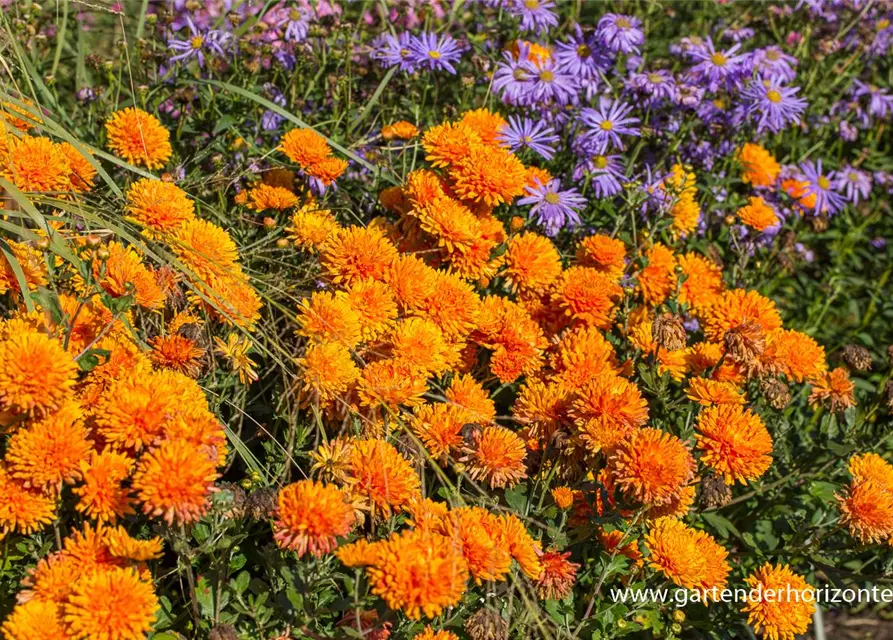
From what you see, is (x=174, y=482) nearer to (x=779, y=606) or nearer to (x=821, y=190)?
(x=779, y=606)

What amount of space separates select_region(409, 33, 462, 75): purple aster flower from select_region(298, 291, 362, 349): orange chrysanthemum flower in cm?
138

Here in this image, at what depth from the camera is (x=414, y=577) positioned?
5.65 feet

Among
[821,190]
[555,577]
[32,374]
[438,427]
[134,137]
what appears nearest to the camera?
[32,374]

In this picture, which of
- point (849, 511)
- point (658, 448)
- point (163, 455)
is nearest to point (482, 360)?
point (658, 448)

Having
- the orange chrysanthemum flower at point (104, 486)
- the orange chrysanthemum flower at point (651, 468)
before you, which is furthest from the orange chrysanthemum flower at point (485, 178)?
the orange chrysanthemum flower at point (104, 486)

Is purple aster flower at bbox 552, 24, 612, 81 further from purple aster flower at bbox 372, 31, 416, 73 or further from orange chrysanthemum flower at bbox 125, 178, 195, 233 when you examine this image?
orange chrysanthemum flower at bbox 125, 178, 195, 233

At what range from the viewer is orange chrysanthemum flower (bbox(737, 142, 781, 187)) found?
3830 millimetres

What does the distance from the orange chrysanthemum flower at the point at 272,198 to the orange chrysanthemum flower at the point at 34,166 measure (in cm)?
53

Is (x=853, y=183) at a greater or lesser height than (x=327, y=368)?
lesser

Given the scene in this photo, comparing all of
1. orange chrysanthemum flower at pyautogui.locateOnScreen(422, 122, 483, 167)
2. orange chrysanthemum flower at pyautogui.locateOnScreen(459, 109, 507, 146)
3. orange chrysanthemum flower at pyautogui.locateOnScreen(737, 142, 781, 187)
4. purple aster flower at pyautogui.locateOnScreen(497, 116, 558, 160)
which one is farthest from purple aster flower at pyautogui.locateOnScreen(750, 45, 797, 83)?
orange chrysanthemum flower at pyautogui.locateOnScreen(422, 122, 483, 167)

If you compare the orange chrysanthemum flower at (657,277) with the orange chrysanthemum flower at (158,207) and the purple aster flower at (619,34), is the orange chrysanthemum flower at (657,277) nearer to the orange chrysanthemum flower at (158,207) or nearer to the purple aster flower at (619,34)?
the purple aster flower at (619,34)

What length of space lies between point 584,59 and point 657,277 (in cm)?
112

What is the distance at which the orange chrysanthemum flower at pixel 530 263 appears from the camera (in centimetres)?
274

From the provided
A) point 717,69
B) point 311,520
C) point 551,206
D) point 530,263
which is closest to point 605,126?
point 551,206
